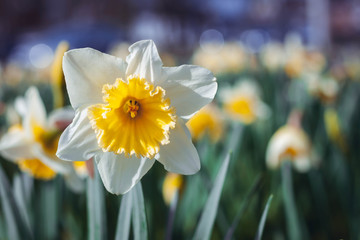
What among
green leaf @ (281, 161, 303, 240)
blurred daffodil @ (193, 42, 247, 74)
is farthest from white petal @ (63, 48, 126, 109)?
blurred daffodil @ (193, 42, 247, 74)

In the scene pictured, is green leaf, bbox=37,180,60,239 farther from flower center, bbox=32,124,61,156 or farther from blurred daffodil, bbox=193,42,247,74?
blurred daffodil, bbox=193,42,247,74

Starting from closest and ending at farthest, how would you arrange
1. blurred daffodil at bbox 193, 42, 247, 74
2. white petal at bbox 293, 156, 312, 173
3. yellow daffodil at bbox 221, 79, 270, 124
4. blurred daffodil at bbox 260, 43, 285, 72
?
white petal at bbox 293, 156, 312, 173 < yellow daffodil at bbox 221, 79, 270, 124 < blurred daffodil at bbox 260, 43, 285, 72 < blurred daffodil at bbox 193, 42, 247, 74

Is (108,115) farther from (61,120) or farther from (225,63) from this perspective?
(225,63)

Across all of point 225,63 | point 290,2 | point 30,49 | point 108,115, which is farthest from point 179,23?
point 108,115

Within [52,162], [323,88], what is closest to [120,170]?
[52,162]

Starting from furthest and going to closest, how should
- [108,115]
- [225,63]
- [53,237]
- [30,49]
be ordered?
[30,49] < [225,63] < [53,237] < [108,115]
